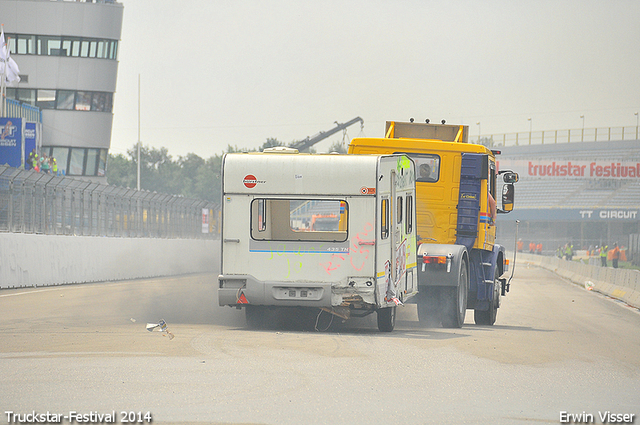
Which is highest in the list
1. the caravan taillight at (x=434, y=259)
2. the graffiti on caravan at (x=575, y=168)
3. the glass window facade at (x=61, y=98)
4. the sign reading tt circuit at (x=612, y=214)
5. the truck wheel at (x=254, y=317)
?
the glass window facade at (x=61, y=98)

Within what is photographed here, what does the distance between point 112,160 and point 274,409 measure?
15616 cm

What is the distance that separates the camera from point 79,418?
684 centimetres

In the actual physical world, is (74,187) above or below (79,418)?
above

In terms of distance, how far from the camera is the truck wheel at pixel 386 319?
44.7 ft

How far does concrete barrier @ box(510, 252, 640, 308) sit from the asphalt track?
865 centimetres

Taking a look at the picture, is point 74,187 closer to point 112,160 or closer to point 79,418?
point 79,418

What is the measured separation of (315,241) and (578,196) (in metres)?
82.3

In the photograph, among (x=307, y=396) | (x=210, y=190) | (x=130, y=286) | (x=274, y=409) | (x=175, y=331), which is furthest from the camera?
(x=210, y=190)

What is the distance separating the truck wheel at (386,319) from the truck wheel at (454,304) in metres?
1.18

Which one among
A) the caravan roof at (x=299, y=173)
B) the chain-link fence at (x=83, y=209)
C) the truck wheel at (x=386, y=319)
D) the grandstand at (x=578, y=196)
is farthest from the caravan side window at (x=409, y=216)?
the grandstand at (x=578, y=196)

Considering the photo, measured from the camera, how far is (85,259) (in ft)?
87.2

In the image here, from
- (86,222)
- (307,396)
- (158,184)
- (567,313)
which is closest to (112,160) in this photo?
(158,184)

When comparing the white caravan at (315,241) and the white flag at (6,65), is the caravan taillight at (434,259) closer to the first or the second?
the white caravan at (315,241)

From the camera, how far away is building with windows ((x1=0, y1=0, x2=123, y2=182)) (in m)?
59.0
